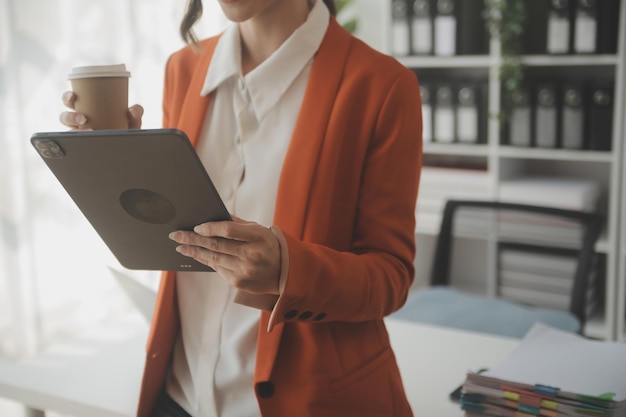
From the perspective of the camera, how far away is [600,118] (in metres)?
2.92

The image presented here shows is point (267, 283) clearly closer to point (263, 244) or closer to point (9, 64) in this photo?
point (263, 244)

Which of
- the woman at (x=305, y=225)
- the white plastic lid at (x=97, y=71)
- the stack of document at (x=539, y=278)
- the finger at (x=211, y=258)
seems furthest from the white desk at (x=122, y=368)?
the stack of document at (x=539, y=278)

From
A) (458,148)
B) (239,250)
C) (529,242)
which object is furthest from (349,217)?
(458,148)

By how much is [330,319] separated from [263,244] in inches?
6.7

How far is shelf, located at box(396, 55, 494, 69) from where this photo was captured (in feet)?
10.3

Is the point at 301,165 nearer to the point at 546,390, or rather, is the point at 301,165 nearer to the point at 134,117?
Result: the point at 134,117

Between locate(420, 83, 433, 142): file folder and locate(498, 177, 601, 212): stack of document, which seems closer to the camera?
locate(498, 177, 601, 212): stack of document

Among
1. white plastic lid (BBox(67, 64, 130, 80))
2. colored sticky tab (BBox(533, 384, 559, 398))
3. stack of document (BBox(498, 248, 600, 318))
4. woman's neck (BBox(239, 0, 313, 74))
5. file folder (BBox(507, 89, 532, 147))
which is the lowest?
stack of document (BBox(498, 248, 600, 318))

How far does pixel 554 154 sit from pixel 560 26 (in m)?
0.52

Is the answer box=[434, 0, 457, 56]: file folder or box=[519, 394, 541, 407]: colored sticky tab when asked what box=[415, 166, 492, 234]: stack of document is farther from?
box=[519, 394, 541, 407]: colored sticky tab

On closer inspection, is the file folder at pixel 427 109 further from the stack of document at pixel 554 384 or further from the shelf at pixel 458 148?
the stack of document at pixel 554 384

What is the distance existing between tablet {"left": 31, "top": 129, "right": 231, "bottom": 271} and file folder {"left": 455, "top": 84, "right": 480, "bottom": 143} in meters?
2.38

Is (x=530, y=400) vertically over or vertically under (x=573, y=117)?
under

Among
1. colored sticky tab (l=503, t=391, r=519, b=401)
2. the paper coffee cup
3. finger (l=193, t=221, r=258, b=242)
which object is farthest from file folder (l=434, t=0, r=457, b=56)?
finger (l=193, t=221, r=258, b=242)
